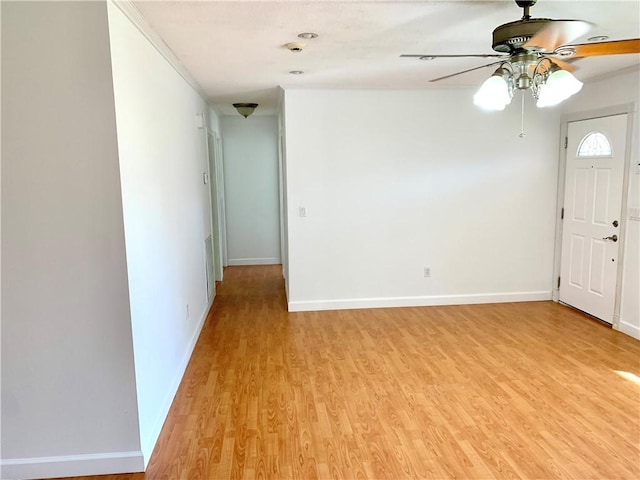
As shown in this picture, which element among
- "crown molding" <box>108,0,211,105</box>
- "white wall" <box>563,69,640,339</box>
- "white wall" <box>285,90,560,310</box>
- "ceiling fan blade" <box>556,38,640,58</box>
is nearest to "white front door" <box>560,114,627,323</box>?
"white wall" <box>563,69,640,339</box>

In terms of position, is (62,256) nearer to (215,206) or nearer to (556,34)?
(556,34)

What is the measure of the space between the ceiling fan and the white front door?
2405mm

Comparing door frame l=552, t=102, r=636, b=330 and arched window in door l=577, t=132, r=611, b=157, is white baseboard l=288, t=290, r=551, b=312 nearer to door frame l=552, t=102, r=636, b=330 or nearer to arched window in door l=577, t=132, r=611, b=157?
door frame l=552, t=102, r=636, b=330

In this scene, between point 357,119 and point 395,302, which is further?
point 395,302

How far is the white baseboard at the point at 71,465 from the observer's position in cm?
A: 221

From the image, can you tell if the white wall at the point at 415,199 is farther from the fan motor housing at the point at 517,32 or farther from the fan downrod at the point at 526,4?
the fan motor housing at the point at 517,32

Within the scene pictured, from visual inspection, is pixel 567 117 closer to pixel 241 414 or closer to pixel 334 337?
pixel 334 337

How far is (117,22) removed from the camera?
2.08 m

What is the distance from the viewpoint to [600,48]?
2107 millimetres

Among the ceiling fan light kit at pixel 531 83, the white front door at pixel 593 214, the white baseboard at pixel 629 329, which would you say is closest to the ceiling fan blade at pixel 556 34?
the ceiling fan light kit at pixel 531 83

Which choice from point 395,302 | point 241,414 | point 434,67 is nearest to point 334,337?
point 395,302

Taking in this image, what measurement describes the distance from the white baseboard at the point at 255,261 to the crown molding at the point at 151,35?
12.4 feet

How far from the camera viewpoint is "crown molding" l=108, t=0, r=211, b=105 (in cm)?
211

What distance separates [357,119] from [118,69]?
2.95m
